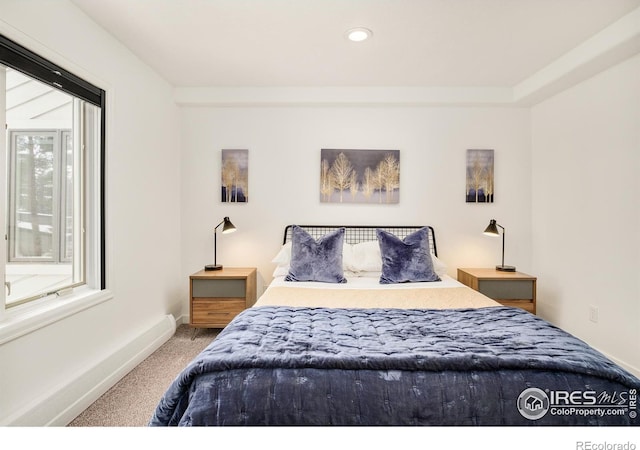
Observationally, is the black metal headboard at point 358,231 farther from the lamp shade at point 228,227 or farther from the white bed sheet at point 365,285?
the white bed sheet at point 365,285

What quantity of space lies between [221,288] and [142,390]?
1.11 m

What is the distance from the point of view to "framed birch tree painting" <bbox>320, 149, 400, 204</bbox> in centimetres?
379

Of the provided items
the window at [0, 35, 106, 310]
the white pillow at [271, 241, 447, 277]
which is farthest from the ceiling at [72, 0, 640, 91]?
the white pillow at [271, 241, 447, 277]

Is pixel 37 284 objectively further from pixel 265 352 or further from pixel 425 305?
pixel 425 305

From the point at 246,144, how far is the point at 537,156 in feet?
10.2

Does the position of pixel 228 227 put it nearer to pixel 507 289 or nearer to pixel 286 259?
pixel 286 259

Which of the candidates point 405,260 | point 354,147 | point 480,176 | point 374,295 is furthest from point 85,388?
point 480,176

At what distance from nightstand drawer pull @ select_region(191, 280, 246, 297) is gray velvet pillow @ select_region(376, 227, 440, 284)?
52.8 inches

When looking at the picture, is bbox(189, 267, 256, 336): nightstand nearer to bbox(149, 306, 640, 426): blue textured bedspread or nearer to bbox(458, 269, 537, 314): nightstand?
bbox(149, 306, 640, 426): blue textured bedspread

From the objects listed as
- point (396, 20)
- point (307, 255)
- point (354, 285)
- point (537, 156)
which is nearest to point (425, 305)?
point (354, 285)

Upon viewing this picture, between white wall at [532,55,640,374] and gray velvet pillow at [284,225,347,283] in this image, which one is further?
gray velvet pillow at [284,225,347,283]

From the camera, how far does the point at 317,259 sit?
3.14 metres

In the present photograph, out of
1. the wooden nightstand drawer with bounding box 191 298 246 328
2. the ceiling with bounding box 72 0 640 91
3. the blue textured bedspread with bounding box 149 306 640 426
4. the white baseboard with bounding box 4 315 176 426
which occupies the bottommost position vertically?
the white baseboard with bounding box 4 315 176 426

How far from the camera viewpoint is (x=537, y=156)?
371 cm
